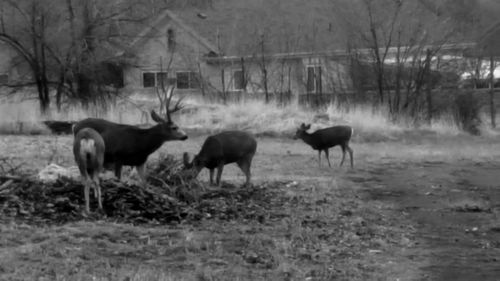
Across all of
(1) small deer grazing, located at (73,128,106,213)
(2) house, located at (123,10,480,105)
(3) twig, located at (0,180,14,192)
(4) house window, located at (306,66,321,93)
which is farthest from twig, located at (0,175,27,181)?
(4) house window, located at (306,66,321,93)

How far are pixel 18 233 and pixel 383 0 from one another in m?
32.7

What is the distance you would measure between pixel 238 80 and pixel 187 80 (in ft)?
11.5

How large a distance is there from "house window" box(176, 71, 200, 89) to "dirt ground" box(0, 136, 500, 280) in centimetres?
2696

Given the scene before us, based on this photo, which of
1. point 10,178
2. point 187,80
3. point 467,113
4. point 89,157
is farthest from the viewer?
point 187,80

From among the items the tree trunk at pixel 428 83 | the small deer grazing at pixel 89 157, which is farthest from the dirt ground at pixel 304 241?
the tree trunk at pixel 428 83

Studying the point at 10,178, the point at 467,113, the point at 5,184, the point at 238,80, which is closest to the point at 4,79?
the point at 238,80

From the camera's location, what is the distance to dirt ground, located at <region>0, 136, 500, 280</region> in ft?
29.7

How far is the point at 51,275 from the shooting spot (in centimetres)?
846

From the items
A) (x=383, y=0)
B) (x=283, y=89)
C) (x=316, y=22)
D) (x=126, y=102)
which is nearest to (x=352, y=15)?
(x=383, y=0)

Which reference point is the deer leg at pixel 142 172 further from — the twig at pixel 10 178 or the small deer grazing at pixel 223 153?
the twig at pixel 10 178

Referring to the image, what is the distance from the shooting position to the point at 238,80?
43.2 m

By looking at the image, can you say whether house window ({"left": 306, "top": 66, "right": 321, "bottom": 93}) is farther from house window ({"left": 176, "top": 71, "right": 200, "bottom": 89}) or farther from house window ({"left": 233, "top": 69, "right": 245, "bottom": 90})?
house window ({"left": 176, "top": 71, "right": 200, "bottom": 89})

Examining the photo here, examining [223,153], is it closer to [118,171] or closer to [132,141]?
[132,141]

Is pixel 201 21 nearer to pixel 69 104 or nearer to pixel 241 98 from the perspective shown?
pixel 241 98
